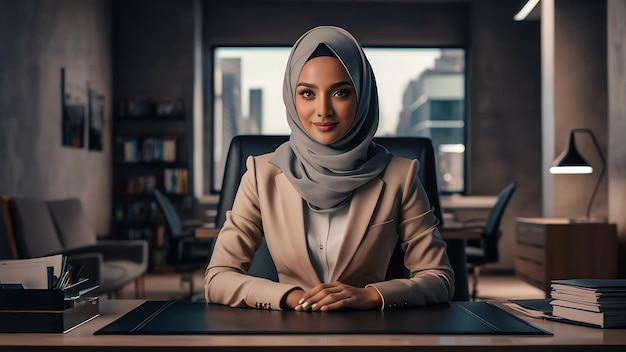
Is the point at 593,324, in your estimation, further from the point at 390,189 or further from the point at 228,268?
the point at 228,268

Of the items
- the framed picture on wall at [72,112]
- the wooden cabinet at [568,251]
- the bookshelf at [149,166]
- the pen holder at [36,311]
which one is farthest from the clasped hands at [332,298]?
the bookshelf at [149,166]

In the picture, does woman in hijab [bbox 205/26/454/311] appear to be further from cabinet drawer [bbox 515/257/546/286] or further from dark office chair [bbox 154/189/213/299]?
dark office chair [bbox 154/189/213/299]

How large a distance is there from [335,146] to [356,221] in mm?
179

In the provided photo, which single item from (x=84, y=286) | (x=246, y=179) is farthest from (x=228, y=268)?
(x=84, y=286)

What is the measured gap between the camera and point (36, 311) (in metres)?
1.30

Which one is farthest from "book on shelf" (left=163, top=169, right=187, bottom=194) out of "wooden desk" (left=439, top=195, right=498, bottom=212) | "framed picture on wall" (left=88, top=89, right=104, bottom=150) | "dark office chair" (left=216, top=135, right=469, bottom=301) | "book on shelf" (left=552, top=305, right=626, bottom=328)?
"book on shelf" (left=552, top=305, right=626, bottom=328)

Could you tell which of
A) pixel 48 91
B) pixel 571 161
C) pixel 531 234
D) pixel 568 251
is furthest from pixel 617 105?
pixel 48 91

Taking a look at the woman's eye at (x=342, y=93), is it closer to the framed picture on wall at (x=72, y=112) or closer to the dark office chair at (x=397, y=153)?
the dark office chair at (x=397, y=153)

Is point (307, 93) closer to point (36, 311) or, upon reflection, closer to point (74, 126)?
point (36, 311)

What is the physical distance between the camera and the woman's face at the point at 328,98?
1748 mm

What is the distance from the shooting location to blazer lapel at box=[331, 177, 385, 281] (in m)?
1.80

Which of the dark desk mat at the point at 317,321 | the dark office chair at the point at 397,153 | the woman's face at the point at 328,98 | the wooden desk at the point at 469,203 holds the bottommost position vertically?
the wooden desk at the point at 469,203

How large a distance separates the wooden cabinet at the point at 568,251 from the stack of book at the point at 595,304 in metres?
3.50

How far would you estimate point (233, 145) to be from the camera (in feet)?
7.63
